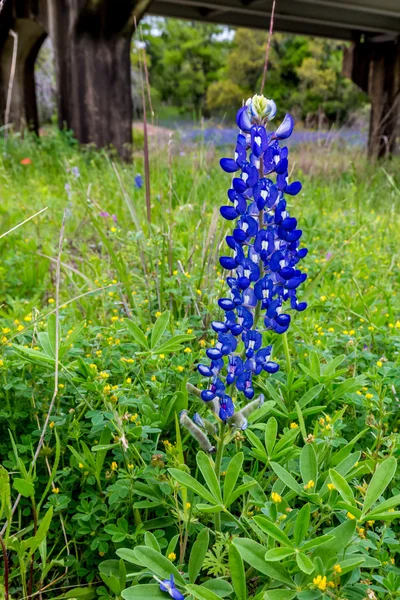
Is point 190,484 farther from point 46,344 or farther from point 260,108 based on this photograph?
point 260,108

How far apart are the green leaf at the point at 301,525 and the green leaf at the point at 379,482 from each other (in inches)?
4.9

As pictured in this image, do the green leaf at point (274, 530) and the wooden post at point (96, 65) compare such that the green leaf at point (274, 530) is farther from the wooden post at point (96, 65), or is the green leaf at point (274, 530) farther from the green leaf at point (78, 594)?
the wooden post at point (96, 65)

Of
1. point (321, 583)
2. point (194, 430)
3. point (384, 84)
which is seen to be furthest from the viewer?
point (384, 84)

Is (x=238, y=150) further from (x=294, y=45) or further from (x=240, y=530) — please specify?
(x=294, y=45)

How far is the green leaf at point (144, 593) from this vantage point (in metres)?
1.09

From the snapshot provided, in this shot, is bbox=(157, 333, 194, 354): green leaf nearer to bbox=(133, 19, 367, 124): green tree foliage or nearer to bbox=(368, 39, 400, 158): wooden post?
Answer: bbox=(368, 39, 400, 158): wooden post

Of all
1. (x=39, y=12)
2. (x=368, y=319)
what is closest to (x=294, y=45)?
(x=39, y=12)

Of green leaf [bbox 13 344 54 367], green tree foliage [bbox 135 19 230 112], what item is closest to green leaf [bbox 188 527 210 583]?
green leaf [bbox 13 344 54 367]

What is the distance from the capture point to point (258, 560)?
111 cm

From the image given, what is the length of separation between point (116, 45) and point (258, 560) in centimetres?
648

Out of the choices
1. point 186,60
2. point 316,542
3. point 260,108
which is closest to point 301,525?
point 316,542

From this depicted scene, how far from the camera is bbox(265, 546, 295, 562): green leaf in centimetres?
106

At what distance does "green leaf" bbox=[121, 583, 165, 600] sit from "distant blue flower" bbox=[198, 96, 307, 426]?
0.36m

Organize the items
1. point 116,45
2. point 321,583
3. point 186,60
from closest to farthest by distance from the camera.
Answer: point 321,583 < point 116,45 < point 186,60
